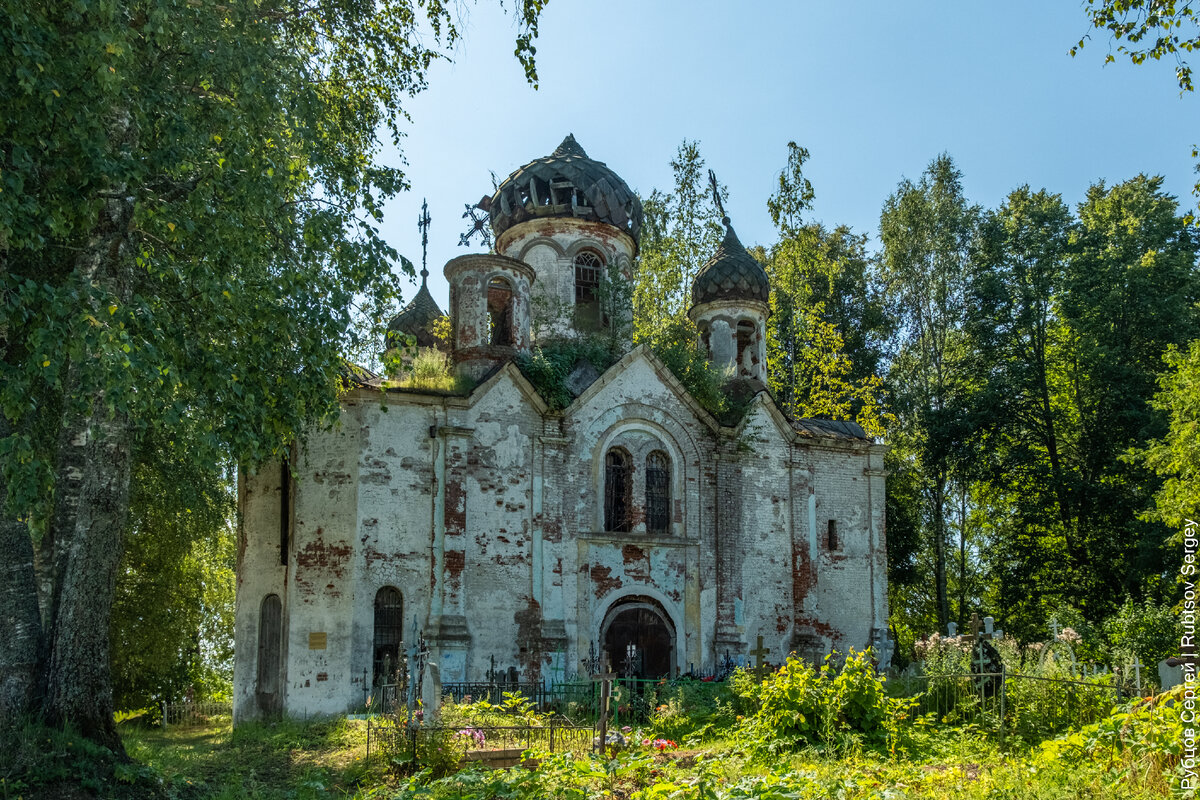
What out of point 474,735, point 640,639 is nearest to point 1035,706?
point 474,735

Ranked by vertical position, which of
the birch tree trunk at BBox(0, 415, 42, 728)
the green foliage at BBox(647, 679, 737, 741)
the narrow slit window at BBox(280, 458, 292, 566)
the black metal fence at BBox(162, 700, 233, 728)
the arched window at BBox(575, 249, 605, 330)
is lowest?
the black metal fence at BBox(162, 700, 233, 728)

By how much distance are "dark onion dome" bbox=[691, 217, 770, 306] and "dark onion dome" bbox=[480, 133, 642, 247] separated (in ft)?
5.83

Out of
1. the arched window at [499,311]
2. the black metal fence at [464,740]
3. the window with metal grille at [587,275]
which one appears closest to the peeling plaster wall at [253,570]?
the arched window at [499,311]

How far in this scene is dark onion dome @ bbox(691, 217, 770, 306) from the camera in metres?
20.8

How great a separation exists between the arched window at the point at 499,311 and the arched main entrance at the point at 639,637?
5212 millimetres

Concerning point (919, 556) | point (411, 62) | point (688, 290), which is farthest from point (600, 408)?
point (919, 556)

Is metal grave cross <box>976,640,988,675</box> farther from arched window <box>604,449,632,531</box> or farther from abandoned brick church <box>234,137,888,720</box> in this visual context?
arched window <box>604,449,632,531</box>

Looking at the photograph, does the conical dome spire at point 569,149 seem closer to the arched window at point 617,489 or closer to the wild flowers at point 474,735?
the arched window at point 617,489

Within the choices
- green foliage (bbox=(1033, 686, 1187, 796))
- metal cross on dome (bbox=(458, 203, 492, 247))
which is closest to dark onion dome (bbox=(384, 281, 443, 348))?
metal cross on dome (bbox=(458, 203, 492, 247))

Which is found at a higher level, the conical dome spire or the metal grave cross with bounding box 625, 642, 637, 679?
the conical dome spire

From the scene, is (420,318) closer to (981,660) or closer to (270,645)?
(270,645)

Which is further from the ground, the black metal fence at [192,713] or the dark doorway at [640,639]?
the dark doorway at [640,639]

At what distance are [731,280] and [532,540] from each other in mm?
7198

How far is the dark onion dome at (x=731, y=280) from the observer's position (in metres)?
Result: 20.8
